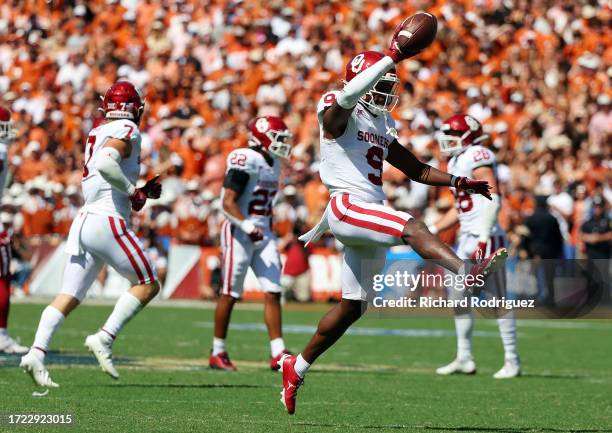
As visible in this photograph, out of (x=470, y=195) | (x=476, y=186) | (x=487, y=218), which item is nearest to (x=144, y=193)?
(x=476, y=186)

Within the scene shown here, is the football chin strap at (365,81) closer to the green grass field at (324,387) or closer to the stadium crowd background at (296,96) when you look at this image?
the green grass field at (324,387)

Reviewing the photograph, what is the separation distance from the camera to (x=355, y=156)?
24.0ft

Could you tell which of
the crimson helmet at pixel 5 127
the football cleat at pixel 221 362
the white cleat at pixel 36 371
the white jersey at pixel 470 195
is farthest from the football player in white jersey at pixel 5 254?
the white jersey at pixel 470 195

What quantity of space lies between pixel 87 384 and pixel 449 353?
5016 millimetres

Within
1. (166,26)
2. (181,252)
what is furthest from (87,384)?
(166,26)

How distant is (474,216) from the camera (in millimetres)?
10844

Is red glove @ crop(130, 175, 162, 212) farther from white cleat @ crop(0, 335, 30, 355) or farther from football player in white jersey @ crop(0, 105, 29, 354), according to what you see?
white cleat @ crop(0, 335, 30, 355)

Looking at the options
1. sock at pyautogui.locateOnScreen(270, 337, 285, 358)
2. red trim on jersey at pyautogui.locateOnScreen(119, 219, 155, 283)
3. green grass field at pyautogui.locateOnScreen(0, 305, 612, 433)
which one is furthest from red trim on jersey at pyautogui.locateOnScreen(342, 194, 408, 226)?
sock at pyautogui.locateOnScreen(270, 337, 285, 358)

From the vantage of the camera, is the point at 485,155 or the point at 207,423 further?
the point at 485,155

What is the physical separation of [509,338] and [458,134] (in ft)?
5.96

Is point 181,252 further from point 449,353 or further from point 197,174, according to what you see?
point 449,353

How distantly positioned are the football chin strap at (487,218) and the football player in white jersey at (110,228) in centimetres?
314

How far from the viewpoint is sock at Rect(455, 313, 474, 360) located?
10.7 meters

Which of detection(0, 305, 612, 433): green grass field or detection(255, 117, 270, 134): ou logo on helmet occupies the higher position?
detection(255, 117, 270, 134): ou logo on helmet
